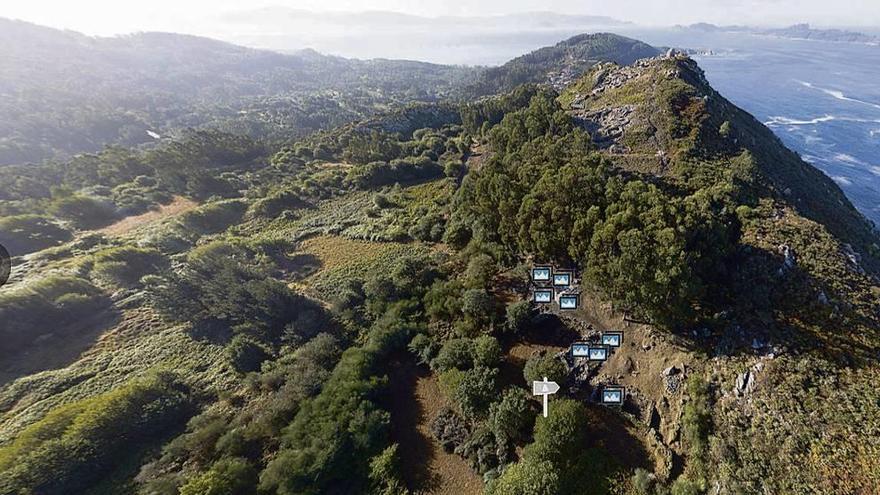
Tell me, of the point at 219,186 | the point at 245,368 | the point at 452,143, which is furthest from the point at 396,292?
the point at 219,186

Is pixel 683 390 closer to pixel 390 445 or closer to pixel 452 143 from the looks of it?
pixel 390 445

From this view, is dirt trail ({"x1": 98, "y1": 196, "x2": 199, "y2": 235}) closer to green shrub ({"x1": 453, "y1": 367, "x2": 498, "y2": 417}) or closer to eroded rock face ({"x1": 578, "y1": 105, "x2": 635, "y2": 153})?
green shrub ({"x1": 453, "y1": 367, "x2": 498, "y2": 417})

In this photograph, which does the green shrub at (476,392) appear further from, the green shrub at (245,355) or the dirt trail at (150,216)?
the dirt trail at (150,216)

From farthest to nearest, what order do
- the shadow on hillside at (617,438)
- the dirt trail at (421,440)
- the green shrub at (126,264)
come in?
the green shrub at (126,264) < the dirt trail at (421,440) < the shadow on hillside at (617,438)

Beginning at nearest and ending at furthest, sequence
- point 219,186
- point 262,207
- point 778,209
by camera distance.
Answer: point 778,209 → point 262,207 → point 219,186

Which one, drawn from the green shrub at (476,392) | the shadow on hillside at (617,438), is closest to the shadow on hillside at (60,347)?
the green shrub at (476,392)

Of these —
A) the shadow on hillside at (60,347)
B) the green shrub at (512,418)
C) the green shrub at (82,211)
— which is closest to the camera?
the green shrub at (512,418)

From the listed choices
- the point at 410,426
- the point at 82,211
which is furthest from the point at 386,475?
the point at 82,211
